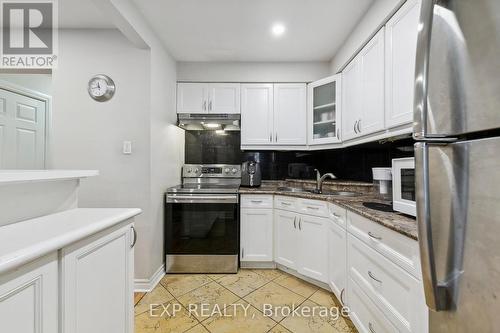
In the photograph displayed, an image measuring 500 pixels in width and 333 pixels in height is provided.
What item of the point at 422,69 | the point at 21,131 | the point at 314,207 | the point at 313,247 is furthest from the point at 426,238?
the point at 21,131

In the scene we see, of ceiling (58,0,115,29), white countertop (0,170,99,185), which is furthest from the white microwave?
ceiling (58,0,115,29)

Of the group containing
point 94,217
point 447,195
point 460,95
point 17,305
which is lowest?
point 17,305

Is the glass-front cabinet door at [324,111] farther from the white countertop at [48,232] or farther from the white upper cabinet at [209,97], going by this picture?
the white countertop at [48,232]

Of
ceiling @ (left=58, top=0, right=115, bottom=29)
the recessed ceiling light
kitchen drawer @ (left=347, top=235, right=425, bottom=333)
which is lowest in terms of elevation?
kitchen drawer @ (left=347, top=235, right=425, bottom=333)

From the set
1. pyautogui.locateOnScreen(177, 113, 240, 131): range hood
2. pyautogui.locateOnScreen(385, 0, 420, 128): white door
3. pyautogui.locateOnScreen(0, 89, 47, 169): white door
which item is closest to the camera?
pyautogui.locateOnScreen(385, 0, 420, 128): white door

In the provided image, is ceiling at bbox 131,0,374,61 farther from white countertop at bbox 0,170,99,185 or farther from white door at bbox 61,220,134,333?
white door at bbox 61,220,134,333

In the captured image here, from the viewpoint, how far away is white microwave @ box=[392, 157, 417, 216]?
3.74ft

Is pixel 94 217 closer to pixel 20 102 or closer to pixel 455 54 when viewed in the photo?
pixel 455 54

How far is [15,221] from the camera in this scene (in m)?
0.89

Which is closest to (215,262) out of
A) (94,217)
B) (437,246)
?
(94,217)

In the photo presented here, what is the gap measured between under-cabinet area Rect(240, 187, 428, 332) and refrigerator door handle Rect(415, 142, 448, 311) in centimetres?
39

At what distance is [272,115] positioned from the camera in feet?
8.96

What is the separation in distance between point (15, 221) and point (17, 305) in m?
0.48

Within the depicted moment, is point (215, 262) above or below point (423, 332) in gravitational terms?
below
